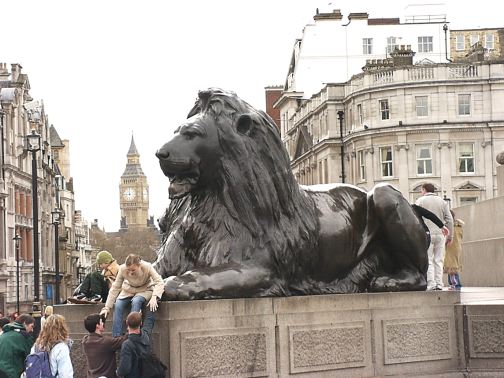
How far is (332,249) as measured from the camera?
31.1ft

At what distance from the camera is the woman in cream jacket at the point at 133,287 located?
27.4 ft

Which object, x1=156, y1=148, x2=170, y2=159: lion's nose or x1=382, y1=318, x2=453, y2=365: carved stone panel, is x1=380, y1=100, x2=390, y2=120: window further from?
x1=156, y1=148, x2=170, y2=159: lion's nose

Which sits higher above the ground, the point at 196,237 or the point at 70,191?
the point at 70,191

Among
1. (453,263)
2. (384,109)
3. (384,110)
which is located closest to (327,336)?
(453,263)

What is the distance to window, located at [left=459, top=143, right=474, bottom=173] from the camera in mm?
73062

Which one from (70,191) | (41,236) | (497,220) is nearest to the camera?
(497,220)

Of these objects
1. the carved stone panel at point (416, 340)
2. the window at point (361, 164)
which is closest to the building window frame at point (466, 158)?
the window at point (361, 164)

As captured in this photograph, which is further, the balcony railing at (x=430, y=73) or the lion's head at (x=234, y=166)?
the balcony railing at (x=430, y=73)

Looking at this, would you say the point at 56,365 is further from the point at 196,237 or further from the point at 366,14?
the point at 366,14

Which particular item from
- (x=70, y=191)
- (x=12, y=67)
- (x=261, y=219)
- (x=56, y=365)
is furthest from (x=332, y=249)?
(x=70, y=191)

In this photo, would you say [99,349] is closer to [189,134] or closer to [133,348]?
[133,348]

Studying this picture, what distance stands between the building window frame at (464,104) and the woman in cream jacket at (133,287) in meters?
65.9

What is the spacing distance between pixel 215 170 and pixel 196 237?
1.90 ft

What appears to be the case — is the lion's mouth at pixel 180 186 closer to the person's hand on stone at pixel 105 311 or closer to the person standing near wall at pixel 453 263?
the person's hand on stone at pixel 105 311
